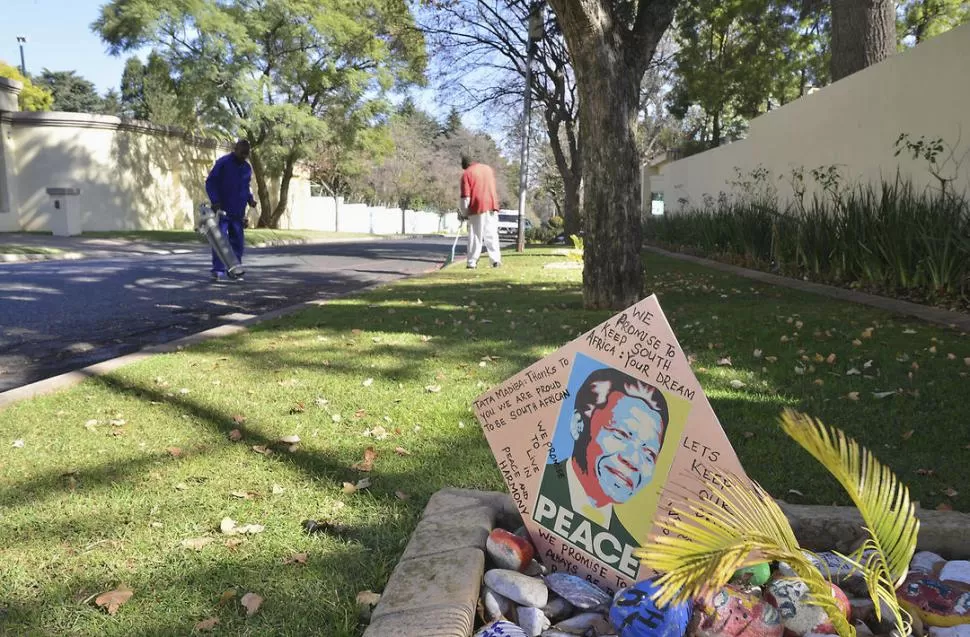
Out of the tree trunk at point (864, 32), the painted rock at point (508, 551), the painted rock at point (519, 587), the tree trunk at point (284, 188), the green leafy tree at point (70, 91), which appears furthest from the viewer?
the green leafy tree at point (70, 91)

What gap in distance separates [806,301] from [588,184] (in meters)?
2.57

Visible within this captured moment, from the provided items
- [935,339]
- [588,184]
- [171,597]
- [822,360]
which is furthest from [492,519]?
[588,184]

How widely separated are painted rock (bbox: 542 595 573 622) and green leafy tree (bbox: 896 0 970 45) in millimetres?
30477

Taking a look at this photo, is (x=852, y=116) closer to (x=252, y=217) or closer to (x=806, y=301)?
(x=806, y=301)

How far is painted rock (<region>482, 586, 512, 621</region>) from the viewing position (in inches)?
71.8

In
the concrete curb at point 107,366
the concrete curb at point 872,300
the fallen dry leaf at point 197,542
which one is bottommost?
the fallen dry leaf at point 197,542

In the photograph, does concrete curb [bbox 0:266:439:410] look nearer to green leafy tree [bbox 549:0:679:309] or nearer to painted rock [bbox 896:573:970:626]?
green leafy tree [bbox 549:0:679:309]

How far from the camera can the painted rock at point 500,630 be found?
5.49ft

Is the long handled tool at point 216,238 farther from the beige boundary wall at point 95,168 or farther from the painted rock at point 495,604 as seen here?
the beige boundary wall at point 95,168

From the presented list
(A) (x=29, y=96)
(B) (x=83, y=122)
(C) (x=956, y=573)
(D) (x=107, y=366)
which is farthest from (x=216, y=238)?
(A) (x=29, y=96)

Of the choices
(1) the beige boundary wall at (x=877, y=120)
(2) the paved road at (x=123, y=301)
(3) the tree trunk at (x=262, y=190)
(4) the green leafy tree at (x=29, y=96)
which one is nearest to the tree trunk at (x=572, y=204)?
(1) the beige boundary wall at (x=877, y=120)

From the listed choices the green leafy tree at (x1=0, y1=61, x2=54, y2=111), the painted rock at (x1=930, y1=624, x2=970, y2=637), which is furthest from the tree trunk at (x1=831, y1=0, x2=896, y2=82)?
the green leafy tree at (x1=0, y1=61, x2=54, y2=111)

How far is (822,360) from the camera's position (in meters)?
4.58

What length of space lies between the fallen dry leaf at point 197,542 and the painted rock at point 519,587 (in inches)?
34.3
